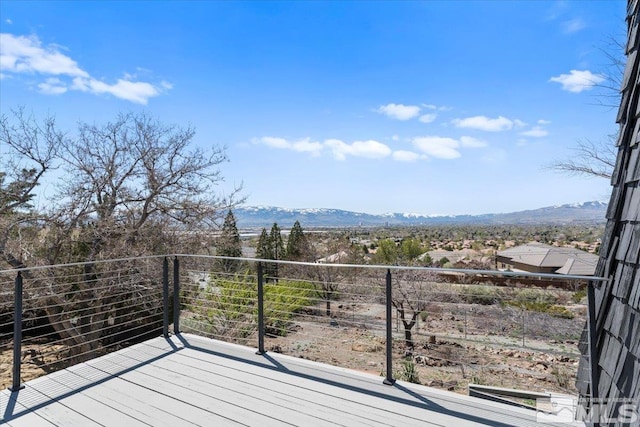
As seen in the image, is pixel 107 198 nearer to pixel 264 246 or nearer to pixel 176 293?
pixel 176 293

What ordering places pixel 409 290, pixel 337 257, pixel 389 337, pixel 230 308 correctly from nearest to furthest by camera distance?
pixel 389 337 < pixel 230 308 < pixel 409 290 < pixel 337 257

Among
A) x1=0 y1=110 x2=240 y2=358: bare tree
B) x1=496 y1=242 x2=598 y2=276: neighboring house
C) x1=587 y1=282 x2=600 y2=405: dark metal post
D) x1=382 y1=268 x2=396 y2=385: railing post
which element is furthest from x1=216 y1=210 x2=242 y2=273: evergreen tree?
x1=496 y1=242 x2=598 y2=276: neighboring house

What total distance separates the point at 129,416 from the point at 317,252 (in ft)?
68.1

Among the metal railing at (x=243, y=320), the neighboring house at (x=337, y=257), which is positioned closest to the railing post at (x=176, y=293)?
the metal railing at (x=243, y=320)

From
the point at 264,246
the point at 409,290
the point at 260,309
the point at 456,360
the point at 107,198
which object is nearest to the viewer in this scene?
the point at 260,309

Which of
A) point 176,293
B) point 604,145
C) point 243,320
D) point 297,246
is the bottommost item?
point 243,320

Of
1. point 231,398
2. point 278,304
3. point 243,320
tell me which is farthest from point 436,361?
point 231,398

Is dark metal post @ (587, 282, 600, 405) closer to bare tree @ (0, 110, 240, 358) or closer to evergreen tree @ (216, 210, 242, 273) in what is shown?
bare tree @ (0, 110, 240, 358)

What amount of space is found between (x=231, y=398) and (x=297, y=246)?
2125cm

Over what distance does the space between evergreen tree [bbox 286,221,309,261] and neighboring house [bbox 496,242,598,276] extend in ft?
41.8

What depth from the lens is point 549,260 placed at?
753 inches

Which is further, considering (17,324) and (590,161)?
(590,161)

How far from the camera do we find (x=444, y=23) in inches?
293

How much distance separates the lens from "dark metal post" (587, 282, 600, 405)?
1.89 m
